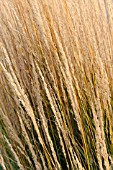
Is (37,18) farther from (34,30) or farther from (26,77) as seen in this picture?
(34,30)

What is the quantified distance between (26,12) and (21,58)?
14.5 inches

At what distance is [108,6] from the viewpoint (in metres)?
1.93

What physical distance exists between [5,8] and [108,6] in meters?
0.72

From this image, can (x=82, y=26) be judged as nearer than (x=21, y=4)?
Yes

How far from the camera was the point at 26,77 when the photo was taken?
1.75 metres

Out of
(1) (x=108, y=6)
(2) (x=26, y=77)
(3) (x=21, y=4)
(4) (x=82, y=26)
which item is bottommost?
(2) (x=26, y=77)

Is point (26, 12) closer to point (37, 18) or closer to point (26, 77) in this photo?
point (26, 77)

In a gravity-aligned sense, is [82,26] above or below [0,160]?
above

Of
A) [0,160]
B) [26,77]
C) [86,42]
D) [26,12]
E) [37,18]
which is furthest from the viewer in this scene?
[26,12]

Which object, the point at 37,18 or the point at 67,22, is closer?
the point at 37,18

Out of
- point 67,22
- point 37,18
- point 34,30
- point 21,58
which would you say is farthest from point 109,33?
point 37,18

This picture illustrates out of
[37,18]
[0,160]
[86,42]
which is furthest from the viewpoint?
[86,42]

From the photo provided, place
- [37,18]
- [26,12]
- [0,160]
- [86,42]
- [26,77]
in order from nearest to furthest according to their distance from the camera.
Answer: [0,160]
[37,18]
[26,77]
[86,42]
[26,12]

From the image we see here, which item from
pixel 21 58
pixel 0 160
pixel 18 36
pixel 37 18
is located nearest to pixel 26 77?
pixel 21 58
